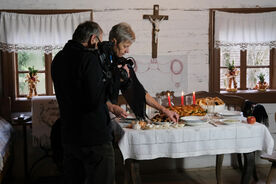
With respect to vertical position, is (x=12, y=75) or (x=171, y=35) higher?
(x=171, y=35)

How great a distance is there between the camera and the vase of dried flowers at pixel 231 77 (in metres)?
4.65

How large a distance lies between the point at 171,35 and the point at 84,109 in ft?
8.60

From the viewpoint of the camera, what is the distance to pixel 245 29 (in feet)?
15.1

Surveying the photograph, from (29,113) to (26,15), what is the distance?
1.10 m

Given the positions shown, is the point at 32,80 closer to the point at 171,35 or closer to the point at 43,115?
the point at 43,115

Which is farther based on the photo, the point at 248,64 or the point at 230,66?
the point at 248,64

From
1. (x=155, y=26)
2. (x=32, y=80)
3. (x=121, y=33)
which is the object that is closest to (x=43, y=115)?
(x=32, y=80)

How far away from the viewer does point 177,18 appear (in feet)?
14.7

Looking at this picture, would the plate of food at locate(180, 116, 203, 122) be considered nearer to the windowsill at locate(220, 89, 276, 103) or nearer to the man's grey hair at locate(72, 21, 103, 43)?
the man's grey hair at locate(72, 21, 103, 43)

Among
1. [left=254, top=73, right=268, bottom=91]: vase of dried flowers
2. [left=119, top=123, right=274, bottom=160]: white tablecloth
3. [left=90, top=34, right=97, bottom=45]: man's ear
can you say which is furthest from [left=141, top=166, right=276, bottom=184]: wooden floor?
[left=90, top=34, right=97, bottom=45]: man's ear

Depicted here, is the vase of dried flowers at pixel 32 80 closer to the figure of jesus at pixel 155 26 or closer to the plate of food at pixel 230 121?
the figure of jesus at pixel 155 26

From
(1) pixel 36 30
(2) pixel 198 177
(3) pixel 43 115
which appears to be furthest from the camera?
(2) pixel 198 177

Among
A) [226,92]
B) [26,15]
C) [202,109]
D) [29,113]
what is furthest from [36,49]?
[226,92]

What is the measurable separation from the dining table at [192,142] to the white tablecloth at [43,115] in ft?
3.28
